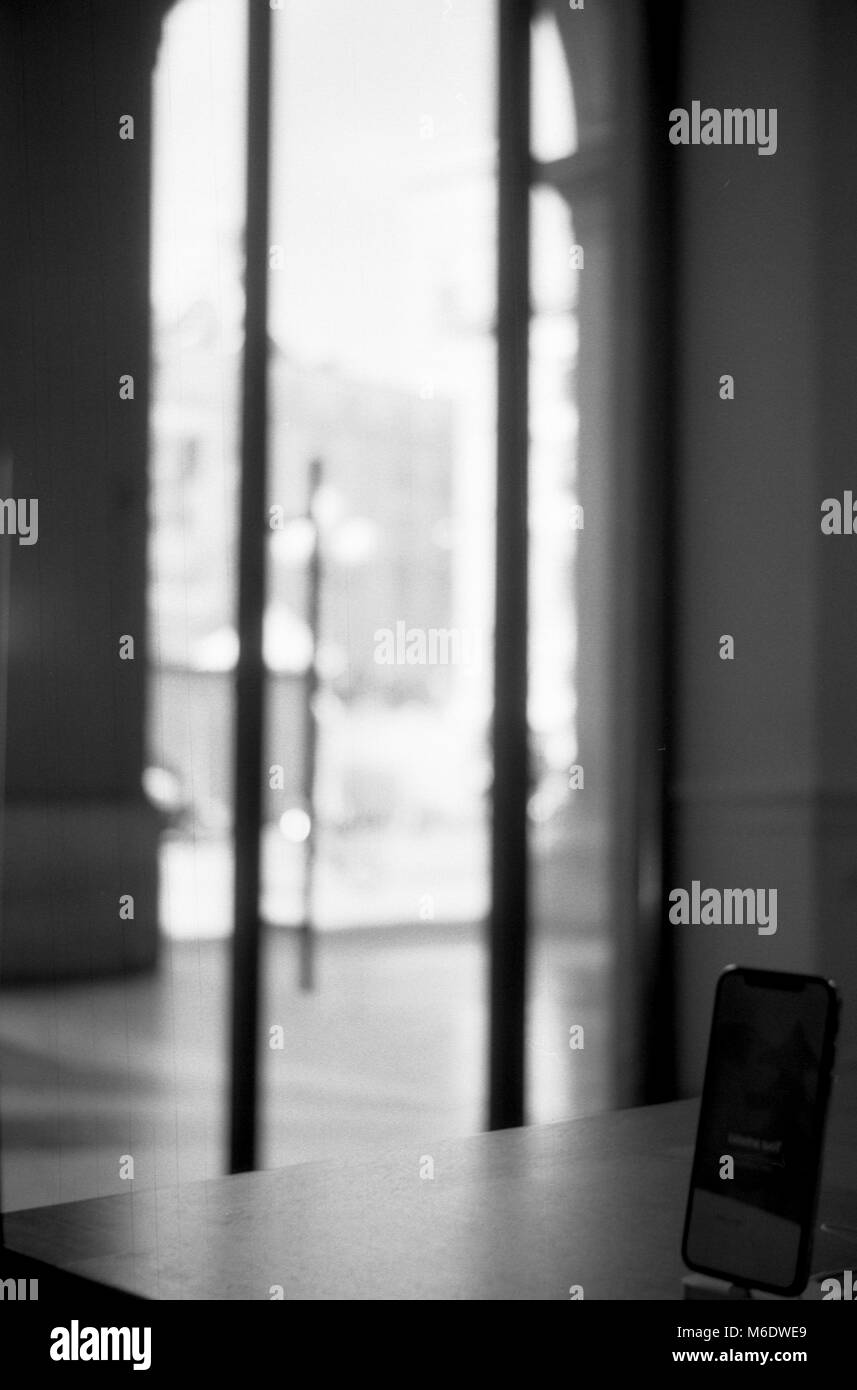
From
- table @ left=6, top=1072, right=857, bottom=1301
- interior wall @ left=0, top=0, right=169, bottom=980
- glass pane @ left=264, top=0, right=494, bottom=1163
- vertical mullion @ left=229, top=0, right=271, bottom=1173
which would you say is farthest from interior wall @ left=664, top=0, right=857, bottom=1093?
table @ left=6, top=1072, right=857, bottom=1301

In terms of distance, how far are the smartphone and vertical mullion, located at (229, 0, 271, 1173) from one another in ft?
4.92

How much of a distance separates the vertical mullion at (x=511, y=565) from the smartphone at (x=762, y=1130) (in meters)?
1.90

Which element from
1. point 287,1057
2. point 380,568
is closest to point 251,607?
point 380,568

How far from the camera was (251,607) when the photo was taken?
2250 millimetres

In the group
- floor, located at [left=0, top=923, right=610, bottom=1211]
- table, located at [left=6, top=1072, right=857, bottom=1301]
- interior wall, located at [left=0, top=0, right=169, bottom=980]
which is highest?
interior wall, located at [left=0, top=0, right=169, bottom=980]

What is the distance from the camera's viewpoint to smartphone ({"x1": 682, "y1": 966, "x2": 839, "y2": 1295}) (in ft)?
2.25

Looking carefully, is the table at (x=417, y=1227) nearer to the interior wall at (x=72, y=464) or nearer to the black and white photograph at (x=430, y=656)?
the black and white photograph at (x=430, y=656)

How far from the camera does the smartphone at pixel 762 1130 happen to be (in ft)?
2.25

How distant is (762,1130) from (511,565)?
2020 millimetres

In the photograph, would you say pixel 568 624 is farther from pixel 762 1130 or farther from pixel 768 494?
pixel 762 1130

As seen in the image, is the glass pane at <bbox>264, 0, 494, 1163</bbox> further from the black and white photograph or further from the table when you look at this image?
the table

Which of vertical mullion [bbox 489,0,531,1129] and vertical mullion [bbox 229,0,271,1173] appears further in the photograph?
vertical mullion [bbox 489,0,531,1129]
